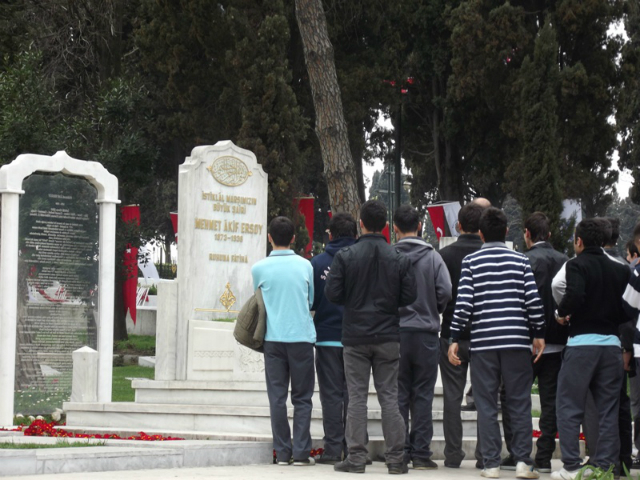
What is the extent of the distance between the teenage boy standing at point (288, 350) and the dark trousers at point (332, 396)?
104mm

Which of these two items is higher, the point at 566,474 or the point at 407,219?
the point at 407,219

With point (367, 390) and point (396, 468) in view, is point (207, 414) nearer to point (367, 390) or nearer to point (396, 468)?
point (367, 390)

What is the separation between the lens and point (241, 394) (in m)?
11.3

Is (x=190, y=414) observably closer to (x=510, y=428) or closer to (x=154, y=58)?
(x=510, y=428)

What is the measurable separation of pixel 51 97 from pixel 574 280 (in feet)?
54.8

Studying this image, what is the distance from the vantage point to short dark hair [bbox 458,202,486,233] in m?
8.68

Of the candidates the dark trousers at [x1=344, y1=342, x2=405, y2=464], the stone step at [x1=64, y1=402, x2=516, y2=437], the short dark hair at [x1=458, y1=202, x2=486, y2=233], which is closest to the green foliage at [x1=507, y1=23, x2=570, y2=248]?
the stone step at [x1=64, y1=402, x2=516, y2=437]

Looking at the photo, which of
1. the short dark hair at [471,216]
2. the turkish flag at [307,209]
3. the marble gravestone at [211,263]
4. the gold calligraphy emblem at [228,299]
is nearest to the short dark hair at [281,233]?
the short dark hair at [471,216]

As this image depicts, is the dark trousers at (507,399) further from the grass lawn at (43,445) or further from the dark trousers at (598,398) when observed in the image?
the grass lawn at (43,445)

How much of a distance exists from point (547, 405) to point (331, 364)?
166 centimetres

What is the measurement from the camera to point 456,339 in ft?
26.2

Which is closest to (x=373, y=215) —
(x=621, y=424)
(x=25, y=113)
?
(x=621, y=424)

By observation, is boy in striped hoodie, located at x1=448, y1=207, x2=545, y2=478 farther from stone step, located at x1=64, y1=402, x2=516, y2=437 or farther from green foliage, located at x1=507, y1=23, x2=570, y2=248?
green foliage, located at x1=507, y1=23, x2=570, y2=248

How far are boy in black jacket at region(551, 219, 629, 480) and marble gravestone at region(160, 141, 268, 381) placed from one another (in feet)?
18.7
